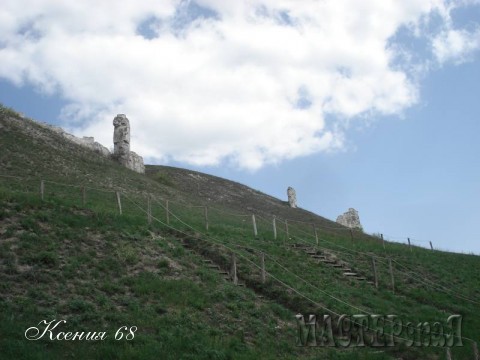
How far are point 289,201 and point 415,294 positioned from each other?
50.4 meters

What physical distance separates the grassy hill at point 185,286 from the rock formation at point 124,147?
24402mm

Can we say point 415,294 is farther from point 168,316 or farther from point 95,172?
point 95,172

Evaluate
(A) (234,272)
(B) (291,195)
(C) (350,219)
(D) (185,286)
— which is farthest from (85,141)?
(D) (185,286)

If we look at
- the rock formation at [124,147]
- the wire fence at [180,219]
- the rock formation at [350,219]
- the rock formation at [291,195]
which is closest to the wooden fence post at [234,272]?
the wire fence at [180,219]

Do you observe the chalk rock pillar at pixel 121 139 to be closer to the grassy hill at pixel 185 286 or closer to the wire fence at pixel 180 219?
the wire fence at pixel 180 219

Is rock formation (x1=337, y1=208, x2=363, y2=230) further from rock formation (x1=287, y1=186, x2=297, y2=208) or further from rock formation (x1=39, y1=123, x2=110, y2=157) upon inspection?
rock formation (x1=39, y1=123, x2=110, y2=157)

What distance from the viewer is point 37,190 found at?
101 ft

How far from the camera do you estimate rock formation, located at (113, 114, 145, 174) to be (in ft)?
191

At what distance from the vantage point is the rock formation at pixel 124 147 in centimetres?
5828

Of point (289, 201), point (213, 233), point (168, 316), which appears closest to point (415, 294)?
point (213, 233)

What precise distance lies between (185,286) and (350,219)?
53.7 meters

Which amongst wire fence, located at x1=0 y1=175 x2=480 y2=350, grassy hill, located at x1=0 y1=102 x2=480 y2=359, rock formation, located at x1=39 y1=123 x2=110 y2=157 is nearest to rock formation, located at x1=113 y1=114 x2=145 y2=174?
rock formation, located at x1=39 y1=123 x2=110 y2=157

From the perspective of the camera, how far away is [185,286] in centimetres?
1712

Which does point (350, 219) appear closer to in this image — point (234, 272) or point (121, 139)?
point (121, 139)
